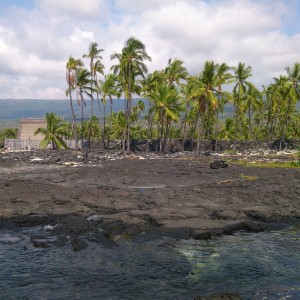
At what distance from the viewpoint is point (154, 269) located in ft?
38.9

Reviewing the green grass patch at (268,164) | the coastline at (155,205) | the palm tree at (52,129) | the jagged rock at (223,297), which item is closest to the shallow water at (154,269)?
the jagged rock at (223,297)

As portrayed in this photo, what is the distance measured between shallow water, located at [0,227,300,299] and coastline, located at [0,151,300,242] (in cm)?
123

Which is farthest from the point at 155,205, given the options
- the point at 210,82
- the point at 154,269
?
the point at 210,82

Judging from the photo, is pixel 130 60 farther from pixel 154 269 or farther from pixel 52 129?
pixel 154 269

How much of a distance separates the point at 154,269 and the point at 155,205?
26.2ft

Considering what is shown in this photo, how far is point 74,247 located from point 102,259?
1.45 m

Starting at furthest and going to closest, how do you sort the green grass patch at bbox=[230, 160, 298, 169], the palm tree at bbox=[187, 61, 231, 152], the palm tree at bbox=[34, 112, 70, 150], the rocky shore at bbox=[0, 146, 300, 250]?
the palm tree at bbox=[34, 112, 70, 150], the palm tree at bbox=[187, 61, 231, 152], the green grass patch at bbox=[230, 160, 298, 169], the rocky shore at bbox=[0, 146, 300, 250]

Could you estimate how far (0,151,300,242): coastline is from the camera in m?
15.8

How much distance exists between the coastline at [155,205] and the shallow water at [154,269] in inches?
48.5

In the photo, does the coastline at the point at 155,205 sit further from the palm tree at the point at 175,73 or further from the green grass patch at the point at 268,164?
the palm tree at the point at 175,73

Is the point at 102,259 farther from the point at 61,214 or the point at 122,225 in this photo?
the point at 61,214

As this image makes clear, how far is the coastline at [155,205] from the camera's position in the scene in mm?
15828

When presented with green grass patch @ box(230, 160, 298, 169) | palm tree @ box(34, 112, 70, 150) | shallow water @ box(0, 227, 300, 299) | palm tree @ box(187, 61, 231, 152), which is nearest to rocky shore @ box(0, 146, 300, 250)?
shallow water @ box(0, 227, 300, 299)

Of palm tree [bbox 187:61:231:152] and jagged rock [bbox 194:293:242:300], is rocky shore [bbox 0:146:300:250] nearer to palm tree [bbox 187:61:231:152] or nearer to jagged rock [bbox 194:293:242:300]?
jagged rock [bbox 194:293:242:300]
